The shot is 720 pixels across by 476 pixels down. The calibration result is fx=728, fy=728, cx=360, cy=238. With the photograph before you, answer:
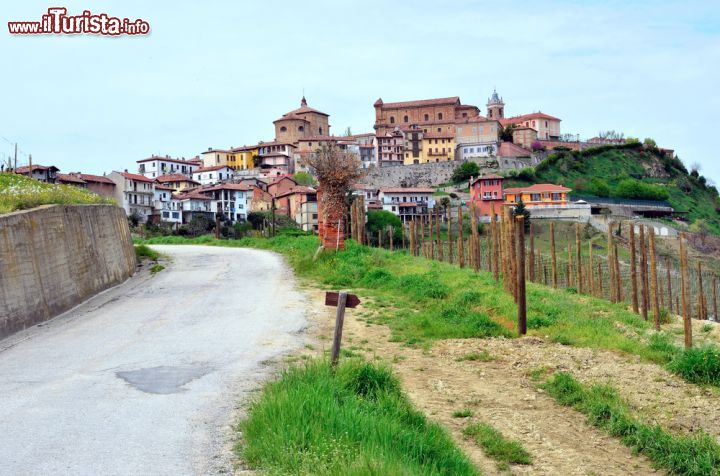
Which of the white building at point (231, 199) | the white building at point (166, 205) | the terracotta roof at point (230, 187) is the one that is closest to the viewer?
the white building at point (166, 205)

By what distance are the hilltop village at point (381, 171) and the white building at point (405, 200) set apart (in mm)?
A: 143

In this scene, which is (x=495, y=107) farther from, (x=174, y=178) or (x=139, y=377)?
(x=139, y=377)

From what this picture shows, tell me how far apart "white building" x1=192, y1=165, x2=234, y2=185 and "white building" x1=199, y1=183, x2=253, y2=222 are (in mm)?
16847

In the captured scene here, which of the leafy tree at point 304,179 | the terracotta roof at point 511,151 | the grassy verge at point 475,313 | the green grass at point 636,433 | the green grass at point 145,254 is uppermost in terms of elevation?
the terracotta roof at point 511,151

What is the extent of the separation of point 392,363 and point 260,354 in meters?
2.20

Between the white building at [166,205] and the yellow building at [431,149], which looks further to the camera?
the yellow building at [431,149]

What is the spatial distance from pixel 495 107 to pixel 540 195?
172 ft

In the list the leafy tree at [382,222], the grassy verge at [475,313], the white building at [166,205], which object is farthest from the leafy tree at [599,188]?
the grassy verge at [475,313]

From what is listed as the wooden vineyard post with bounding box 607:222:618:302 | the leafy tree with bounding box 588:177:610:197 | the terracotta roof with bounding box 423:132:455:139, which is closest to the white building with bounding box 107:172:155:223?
the terracotta roof with bounding box 423:132:455:139

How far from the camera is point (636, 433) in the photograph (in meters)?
9.05

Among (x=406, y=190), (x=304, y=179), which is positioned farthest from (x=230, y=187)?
(x=406, y=190)

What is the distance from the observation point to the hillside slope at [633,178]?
9694cm

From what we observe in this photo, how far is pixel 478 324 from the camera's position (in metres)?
15.1

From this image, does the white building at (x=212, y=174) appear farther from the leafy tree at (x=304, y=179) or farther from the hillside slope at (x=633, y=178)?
the hillside slope at (x=633, y=178)
